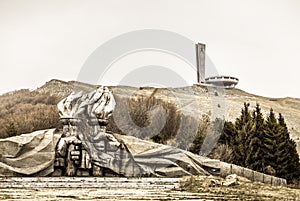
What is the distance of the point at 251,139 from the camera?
17.2 m

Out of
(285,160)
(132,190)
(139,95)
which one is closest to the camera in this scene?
(132,190)

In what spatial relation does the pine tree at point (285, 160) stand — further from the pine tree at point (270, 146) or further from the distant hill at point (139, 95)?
the distant hill at point (139, 95)

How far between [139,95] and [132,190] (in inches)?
481

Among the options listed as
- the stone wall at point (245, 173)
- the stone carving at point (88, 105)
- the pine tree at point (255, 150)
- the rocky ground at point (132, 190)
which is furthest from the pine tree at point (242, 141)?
the stone carving at point (88, 105)

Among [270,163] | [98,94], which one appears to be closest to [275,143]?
[270,163]

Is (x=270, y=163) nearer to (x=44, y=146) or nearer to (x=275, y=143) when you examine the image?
(x=275, y=143)

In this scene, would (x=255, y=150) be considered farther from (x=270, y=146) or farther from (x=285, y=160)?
(x=285, y=160)

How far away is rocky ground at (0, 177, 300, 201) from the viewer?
9.39 metres

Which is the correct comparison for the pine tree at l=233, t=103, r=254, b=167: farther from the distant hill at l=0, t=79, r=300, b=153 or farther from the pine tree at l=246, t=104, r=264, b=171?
the distant hill at l=0, t=79, r=300, b=153

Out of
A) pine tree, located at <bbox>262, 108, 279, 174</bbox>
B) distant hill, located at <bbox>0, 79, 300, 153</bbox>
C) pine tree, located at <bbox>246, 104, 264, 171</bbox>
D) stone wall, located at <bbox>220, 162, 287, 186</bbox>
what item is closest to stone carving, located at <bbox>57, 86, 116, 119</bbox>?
distant hill, located at <bbox>0, 79, 300, 153</bbox>

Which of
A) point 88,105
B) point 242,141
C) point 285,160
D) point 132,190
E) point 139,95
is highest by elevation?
point 139,95

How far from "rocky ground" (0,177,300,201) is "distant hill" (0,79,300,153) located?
429 centimetres

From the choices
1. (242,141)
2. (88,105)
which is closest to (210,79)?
(242,141)

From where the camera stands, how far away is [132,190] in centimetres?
1067
